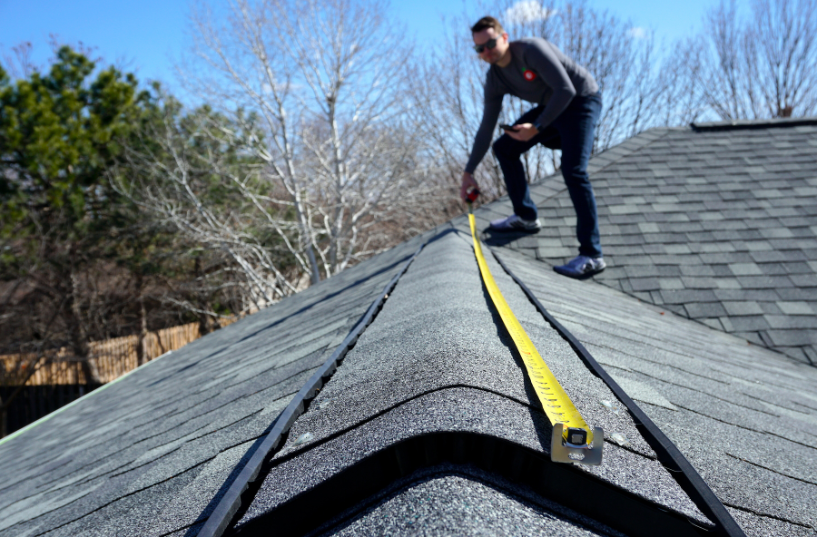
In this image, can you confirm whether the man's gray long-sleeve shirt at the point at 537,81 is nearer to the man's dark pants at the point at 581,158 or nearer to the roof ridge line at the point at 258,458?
the man's dark pants at the point at 581,158

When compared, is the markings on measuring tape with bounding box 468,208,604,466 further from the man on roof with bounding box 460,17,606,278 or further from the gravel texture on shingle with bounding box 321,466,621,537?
the man on roof with bounding box 460,17,606,278

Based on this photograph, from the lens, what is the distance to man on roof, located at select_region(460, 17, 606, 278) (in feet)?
11.6

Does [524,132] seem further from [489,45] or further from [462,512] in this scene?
[462,512]

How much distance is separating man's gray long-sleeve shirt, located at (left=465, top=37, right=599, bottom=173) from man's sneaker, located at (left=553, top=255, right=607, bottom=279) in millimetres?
1108

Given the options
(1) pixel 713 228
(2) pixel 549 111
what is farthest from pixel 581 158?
(1) pixel 713 228

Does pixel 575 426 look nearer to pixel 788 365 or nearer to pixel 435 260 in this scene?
pixel 435 260

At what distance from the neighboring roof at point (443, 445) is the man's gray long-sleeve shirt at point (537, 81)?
70.0 inches

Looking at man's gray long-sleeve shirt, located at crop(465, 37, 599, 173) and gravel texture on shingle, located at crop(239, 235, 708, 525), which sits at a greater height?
man's gray long-sleeve shirt, located at crop(465, 37, 599, 173)

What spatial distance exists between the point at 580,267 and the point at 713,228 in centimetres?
161

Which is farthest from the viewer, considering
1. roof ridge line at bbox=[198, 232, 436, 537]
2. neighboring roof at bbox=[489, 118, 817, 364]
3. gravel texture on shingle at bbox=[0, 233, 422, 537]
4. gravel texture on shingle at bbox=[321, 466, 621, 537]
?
neighboring roof at bbox=[489, 118, 817, 364]

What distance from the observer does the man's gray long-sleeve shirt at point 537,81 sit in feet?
11.4

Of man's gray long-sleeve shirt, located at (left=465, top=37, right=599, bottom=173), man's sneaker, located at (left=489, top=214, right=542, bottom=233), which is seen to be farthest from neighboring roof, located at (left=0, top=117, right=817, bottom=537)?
man's sneaker, located at (left=489, top=214, right=542, bottom=233)

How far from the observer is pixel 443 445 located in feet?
2.57

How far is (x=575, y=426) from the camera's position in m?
0.80
